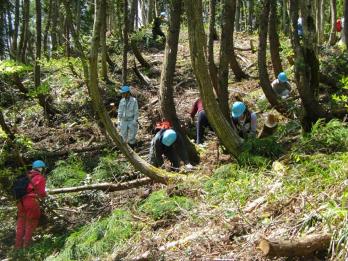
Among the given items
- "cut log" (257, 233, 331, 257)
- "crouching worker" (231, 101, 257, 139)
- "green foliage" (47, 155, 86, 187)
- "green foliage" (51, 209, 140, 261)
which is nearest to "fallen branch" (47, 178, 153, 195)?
"green foliage" (47, 155, 86, 187)

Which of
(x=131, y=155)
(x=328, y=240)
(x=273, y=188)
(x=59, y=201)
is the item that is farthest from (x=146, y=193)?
(x=328, y=240)

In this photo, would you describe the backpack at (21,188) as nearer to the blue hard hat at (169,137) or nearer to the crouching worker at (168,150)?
the crouching worker at (168,150)

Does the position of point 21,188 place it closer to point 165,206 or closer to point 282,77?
point 165,206

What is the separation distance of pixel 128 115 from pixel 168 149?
2468mm

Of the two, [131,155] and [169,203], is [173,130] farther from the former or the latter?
[169,203]

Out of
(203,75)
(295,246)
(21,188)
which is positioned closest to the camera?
(295,246)

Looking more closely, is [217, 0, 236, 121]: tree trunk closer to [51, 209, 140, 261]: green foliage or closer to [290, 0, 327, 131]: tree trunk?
[290, 0, 327, 131]: tree trunk

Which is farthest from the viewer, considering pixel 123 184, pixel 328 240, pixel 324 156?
pixel 123 184

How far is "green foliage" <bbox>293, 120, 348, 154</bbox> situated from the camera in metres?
7.12

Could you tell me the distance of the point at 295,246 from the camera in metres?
4.35

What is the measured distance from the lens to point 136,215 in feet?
22.6

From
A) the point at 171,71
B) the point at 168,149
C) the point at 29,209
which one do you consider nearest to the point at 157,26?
the point at 171,71

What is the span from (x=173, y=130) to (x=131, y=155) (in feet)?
3.91

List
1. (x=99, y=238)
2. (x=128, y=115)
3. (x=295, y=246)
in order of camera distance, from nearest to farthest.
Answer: (x=295, y=246) < (x=99, y=238) < (x=128, y=115)
